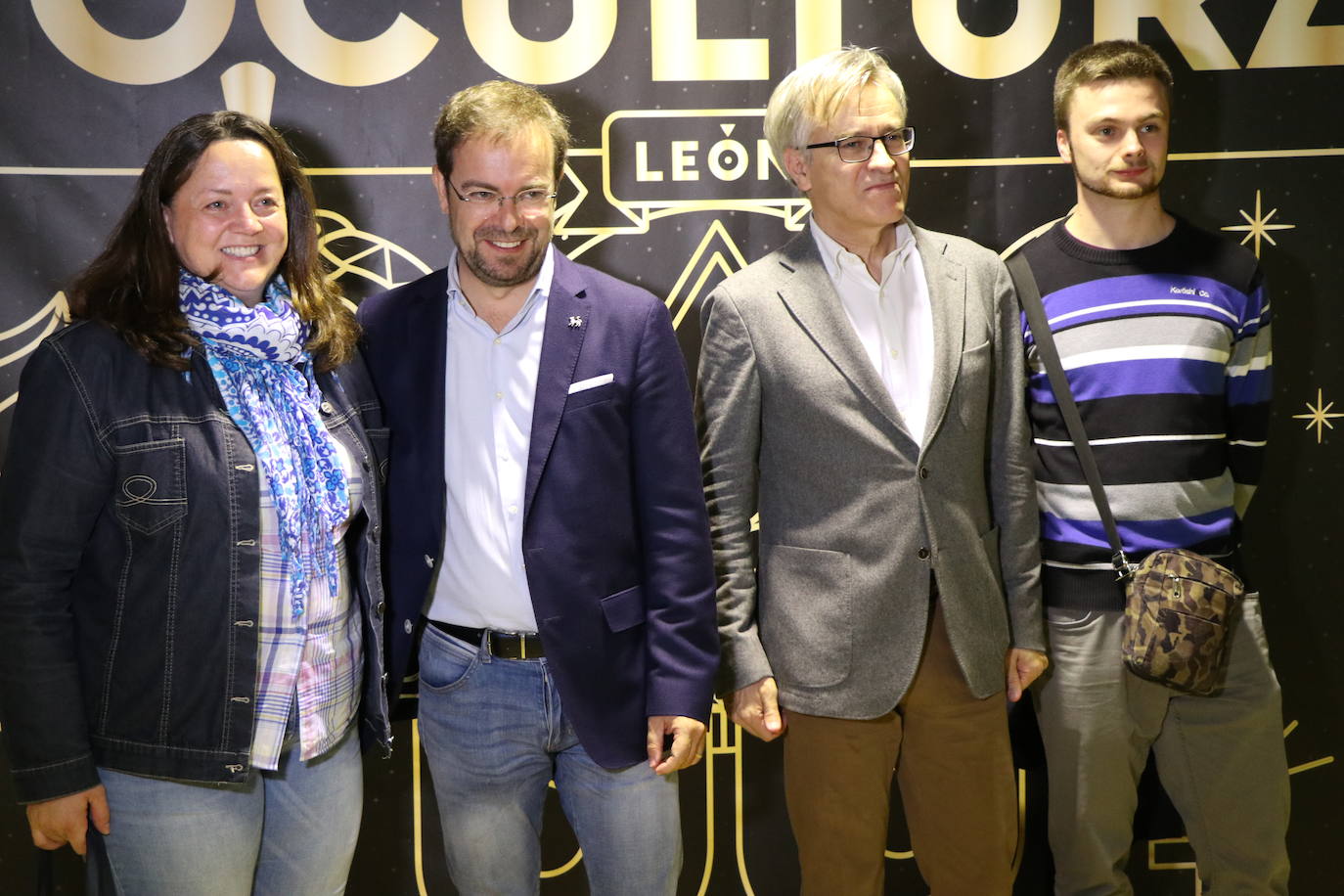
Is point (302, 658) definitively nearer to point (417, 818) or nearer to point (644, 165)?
point (417, 818)

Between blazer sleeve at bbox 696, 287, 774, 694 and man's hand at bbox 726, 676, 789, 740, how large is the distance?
2 cm

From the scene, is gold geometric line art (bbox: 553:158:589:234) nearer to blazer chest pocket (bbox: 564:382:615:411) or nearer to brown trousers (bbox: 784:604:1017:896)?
blazer chest pocket (bbox: 564:382:615:411)

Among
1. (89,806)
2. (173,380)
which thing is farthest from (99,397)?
(89,806)

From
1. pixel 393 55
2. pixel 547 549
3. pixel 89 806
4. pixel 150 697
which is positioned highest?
pixel 393 55

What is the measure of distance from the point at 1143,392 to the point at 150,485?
2.05m

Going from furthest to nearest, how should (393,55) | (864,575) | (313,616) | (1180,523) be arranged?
(393,55) < (1180,523) < (864,575) < (313,616)

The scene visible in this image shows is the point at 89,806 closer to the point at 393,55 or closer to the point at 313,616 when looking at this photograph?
the point at 313,616

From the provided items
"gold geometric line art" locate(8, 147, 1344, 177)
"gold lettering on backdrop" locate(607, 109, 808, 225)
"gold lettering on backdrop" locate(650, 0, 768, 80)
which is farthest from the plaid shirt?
"gold lettering on backdrop" locate(650, 0, 768, 80)

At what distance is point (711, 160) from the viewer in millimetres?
3033

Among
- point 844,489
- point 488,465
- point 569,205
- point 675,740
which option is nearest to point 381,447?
point 488,465

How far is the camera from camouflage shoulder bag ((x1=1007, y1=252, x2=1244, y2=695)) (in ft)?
7.90

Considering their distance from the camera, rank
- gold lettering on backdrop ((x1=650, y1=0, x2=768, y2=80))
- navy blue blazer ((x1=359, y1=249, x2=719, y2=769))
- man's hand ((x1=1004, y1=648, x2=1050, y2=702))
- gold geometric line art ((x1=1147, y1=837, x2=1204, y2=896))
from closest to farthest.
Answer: navy blue blazer ((x1=359, y1=249, x2=719, y2=769))
man's hand ((x1=1004, y1=648, x2=1050, y2=702))
gold lettering on backdrop ((x1=650, y1=0, x2=768, y2=80))
gold geometric line art ((x1=1147, y1=837, x2=1204, y2=896))

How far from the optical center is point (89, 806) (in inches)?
74.1

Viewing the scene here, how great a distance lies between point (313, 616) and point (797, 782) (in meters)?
1.07
